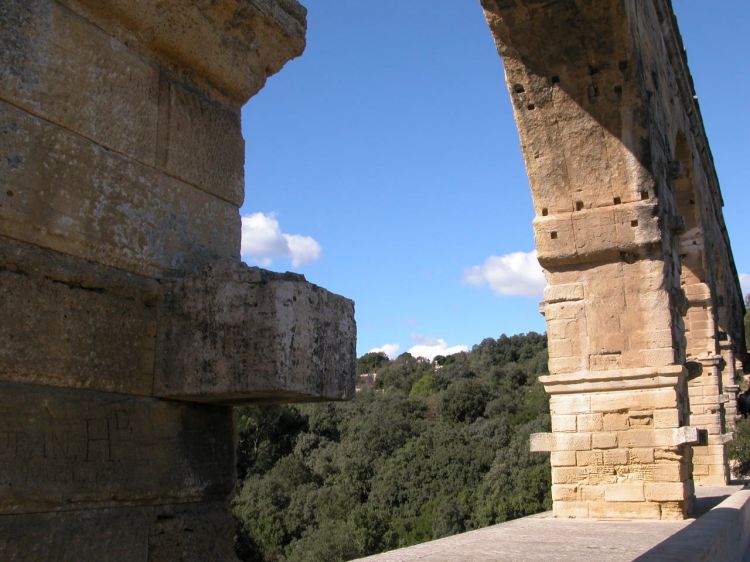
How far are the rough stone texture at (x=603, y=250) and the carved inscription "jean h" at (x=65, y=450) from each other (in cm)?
542

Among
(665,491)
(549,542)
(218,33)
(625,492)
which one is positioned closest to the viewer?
(218,33)

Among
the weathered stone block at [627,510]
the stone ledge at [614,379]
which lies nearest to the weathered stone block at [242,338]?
the stone ledge at [614,379]

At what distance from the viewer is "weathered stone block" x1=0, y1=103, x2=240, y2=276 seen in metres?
1.27

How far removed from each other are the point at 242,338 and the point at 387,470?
2753 centimetres

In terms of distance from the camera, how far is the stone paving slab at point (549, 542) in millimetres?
3746

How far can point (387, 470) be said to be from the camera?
92.3ft

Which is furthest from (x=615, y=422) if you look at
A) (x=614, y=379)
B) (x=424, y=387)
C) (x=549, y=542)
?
(x=424, y=387)

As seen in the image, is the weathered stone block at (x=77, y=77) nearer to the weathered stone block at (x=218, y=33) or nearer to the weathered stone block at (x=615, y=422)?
the weathered stone block at (x=218, y=33)

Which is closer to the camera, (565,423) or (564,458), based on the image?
(564,458)

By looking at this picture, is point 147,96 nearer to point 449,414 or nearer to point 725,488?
point 725,488

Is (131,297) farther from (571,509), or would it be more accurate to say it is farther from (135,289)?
(571,509)

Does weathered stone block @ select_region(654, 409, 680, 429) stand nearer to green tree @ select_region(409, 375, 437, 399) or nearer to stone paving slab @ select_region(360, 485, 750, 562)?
stone paving slab @ select_region(360, 485, 750, 562)

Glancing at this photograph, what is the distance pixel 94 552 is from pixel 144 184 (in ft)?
2.26

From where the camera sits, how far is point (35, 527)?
122 cm
